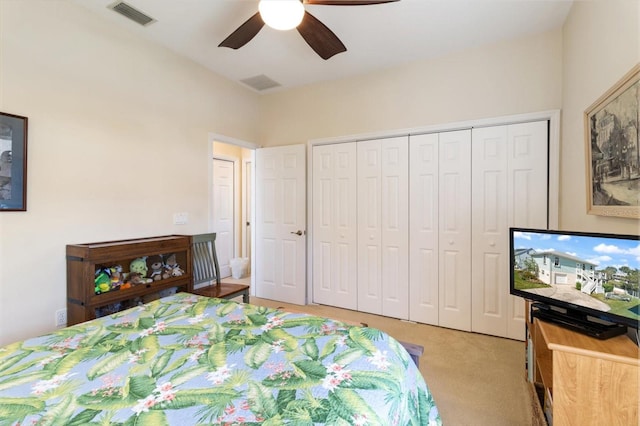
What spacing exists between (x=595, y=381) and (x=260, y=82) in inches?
148

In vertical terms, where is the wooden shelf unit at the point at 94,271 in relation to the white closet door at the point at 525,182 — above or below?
below

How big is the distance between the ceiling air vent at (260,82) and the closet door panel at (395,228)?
156 centimetres

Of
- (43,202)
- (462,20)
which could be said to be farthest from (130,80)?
(462,20)

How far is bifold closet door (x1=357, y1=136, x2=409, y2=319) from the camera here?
316 cm

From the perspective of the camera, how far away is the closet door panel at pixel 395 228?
10.3 ft

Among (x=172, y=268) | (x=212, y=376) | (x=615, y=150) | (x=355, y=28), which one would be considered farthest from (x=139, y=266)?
(x=615, y=150)

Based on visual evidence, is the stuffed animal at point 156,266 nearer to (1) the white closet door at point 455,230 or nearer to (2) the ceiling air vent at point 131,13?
(2) the ceiling air vent at point 131,13

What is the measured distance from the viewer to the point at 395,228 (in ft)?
10.5

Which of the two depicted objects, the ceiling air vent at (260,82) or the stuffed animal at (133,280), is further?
the ceiling air vent at (260,82)

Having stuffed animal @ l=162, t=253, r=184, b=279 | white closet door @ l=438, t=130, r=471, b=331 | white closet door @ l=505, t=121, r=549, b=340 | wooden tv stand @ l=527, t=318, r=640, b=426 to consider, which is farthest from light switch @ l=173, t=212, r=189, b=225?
white closet door @ l=505, t=121, r=549, b=340

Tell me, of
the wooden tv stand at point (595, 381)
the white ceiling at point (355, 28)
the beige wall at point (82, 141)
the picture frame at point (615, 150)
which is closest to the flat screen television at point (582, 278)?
the wooden tv stand at point (595, 381)

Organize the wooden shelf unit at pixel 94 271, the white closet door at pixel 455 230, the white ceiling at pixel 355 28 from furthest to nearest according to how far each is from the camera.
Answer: the white closet door at pixel 455 230 → the white ceiling at pixel 355 28 → the wooden shelf unit at pixel 94 271

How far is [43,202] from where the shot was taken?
6.76 ft

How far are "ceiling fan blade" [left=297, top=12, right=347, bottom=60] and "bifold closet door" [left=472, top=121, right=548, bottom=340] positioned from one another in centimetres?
157
